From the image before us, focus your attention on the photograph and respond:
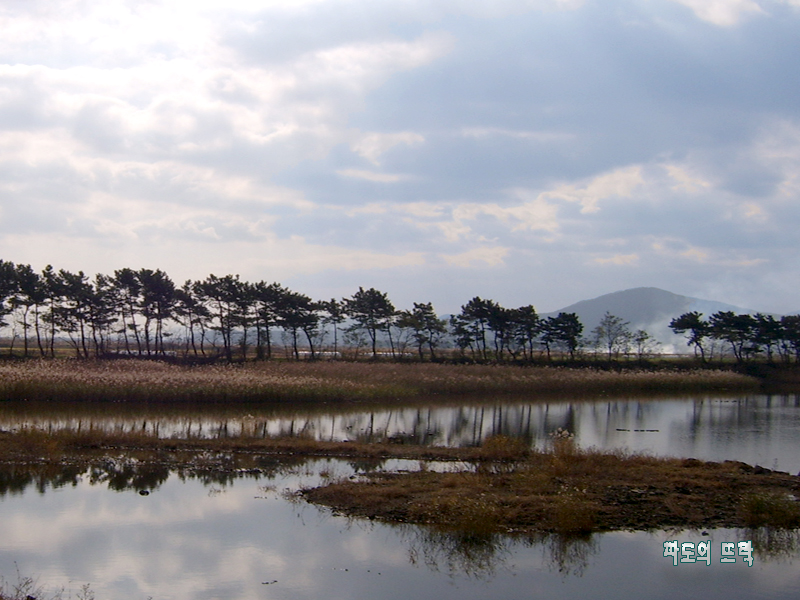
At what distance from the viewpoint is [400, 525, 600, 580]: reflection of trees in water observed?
10680 mm

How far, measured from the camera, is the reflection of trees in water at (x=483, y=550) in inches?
420

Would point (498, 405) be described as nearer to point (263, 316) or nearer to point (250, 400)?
point (250, 400)

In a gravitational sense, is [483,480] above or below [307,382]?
below

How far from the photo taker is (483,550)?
11.3 m

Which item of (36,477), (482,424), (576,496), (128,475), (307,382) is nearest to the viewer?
(576,496)

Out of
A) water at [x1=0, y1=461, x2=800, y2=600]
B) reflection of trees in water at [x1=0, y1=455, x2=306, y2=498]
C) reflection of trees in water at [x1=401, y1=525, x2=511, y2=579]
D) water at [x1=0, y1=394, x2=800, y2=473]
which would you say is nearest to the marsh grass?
water at [x1=0, y1=461, x2=800, y2=600]

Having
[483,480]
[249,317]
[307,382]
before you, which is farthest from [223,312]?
[483,480]

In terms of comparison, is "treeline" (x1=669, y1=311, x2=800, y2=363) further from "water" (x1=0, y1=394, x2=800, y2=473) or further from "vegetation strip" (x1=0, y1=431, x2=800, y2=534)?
"vegetation strip" (x1=0, y1=431, x2=800, y2=534)


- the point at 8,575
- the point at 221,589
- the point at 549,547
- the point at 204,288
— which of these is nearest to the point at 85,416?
the point at 8,575

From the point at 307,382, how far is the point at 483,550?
84.2 ft

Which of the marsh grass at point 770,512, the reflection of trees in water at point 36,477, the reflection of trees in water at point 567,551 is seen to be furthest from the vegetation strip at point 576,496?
the reflection of trees in water at point 36,477

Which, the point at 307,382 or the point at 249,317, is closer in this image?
the point at 307,382

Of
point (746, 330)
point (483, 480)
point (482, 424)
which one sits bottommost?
point (482, 424)

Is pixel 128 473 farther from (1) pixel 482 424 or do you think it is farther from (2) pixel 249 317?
(2) pixel 249 317
